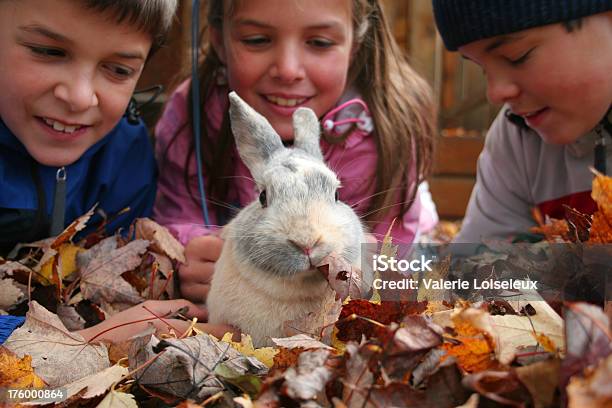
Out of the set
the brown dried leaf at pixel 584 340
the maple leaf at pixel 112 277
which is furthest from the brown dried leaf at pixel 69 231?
the brown dried leaf at pixel 584 340

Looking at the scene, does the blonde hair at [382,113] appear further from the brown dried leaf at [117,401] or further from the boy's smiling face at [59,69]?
the brown dried leaf at [117,401]

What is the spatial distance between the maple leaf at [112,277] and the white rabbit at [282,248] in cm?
41

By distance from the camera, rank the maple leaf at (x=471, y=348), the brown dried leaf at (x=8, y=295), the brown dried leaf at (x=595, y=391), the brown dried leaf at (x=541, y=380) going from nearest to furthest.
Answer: the brown dried leaf at (x=595, y=391) < the brown dried leaf at (x=541, y=380) < the maple leaf at (x=471, y=348) < the brown dried leaf at (x=8, y=295)

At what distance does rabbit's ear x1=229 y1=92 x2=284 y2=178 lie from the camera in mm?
1790

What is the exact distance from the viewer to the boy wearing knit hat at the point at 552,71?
2.01 meters

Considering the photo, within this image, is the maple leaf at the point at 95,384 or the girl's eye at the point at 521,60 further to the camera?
the girl's eye at the point at 521,60

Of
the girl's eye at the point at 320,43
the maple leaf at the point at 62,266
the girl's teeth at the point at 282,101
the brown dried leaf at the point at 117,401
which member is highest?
the girl's eye at the point at 320,43

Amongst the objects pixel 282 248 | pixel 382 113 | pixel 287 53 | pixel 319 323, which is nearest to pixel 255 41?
pixel 287 53

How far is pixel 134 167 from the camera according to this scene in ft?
8.56

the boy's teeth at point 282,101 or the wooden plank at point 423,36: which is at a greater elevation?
the wooden plank at point 423,36

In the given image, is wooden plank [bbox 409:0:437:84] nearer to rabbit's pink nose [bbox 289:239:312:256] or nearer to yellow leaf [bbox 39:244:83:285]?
yellow leaf [bbox 39:244:83:285]

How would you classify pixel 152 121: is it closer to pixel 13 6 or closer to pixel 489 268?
pixel 13 6

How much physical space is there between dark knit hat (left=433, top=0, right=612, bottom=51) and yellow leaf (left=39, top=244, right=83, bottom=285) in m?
1.56

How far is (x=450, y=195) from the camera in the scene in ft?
15.6
